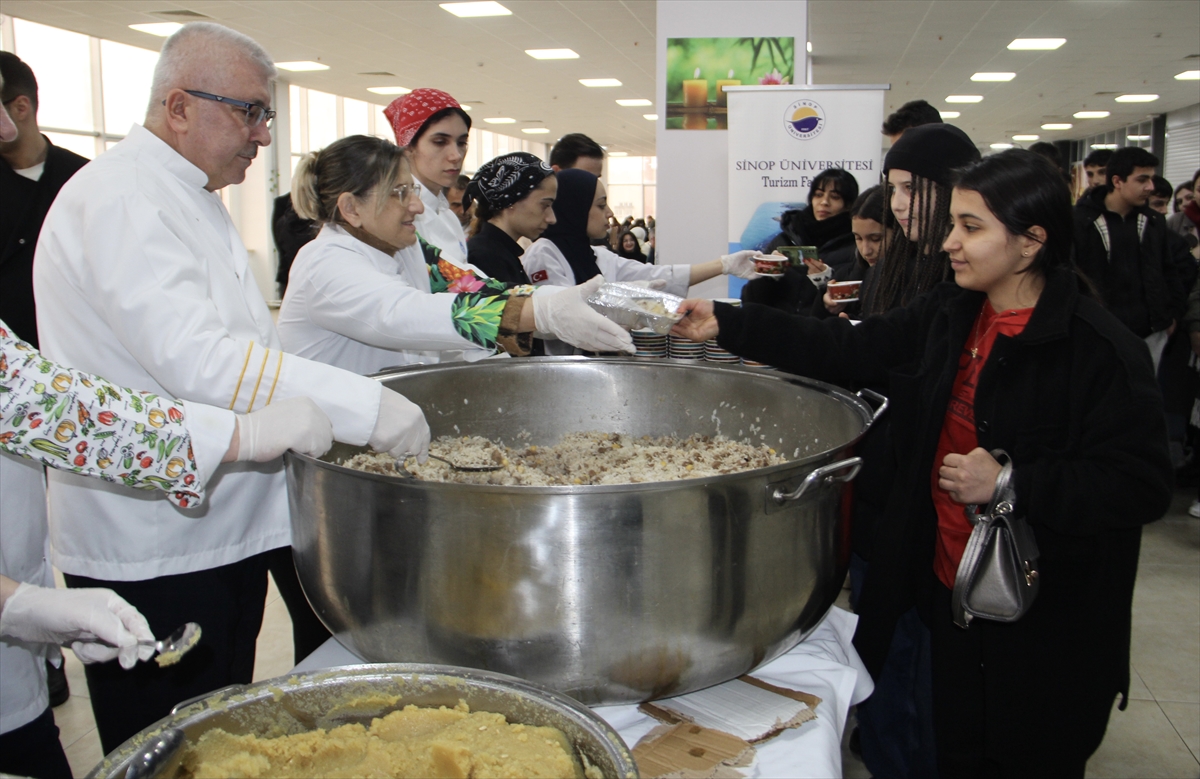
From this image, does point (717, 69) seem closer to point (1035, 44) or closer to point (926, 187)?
point (926, 187)

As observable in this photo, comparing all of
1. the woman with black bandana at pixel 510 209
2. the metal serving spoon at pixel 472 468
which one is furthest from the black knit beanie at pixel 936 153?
the woman with black bandana at pixel 510 209

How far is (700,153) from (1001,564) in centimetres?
369

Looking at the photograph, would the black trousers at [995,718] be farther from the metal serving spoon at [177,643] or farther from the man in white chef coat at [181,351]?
the metal serving spoon at [177,643]

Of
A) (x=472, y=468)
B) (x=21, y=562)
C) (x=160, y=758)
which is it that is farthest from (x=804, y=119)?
(x=160, y=758)

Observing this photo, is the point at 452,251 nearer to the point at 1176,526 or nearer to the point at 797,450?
the point at 797,450

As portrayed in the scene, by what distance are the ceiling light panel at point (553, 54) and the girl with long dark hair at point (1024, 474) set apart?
29.7 feet

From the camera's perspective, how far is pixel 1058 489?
120 centimetres

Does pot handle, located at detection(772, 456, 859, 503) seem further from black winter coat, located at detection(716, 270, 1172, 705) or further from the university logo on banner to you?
the university logo on banner

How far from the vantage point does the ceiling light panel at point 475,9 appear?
25.1ft

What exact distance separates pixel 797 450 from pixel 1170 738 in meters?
1.58

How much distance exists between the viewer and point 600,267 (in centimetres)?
338

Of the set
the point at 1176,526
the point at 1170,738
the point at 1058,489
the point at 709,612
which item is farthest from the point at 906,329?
the point at 1176,526

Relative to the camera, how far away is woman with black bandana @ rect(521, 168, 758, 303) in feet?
10.1

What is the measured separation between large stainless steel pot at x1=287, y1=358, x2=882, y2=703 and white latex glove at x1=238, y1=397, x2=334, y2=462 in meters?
0.03
